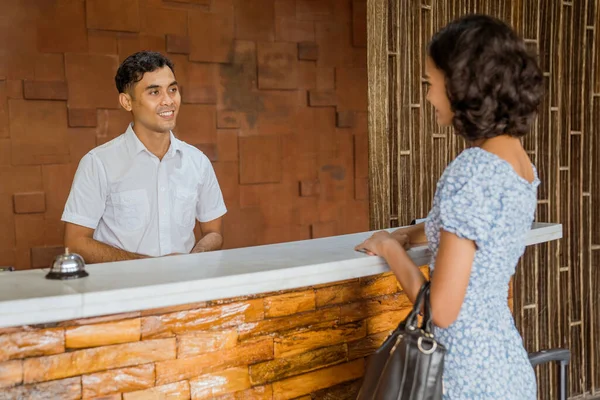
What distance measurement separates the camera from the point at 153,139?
121 inches

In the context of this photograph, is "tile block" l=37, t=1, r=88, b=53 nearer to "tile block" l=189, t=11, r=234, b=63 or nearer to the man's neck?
"tile block" l=189, t=11, r=234, b=63

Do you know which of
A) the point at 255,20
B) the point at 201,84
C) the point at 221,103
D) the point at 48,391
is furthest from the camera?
the point at 255,20

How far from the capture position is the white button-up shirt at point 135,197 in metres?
2.95

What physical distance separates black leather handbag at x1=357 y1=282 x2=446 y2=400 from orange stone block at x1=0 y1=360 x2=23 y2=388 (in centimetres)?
79

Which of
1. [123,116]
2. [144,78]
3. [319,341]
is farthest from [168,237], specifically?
[123,116]

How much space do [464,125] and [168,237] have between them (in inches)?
74.5

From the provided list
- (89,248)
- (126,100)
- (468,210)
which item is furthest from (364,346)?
(126,100)

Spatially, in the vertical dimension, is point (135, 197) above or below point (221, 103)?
below

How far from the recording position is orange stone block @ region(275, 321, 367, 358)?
1.83 m

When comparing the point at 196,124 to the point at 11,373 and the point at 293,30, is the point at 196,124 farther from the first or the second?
the point at 11,373

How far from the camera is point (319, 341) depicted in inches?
75.1

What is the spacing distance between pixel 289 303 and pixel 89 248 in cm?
138

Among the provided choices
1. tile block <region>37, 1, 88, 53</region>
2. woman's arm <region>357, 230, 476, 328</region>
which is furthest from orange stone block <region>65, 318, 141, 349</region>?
tile block <region>37, 1, 88, 53</region>

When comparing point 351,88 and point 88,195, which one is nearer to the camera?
point 88,195
